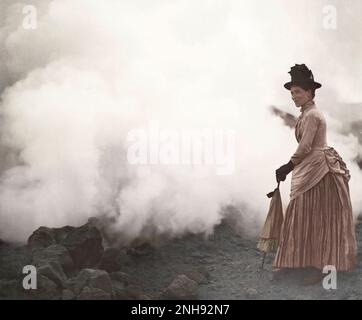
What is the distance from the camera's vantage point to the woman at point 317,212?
6070 mm

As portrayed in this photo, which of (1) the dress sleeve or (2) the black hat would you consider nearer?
(1) the dress sleeve

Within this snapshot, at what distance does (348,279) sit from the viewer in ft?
20.1

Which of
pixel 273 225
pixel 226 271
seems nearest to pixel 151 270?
pixel 226 271

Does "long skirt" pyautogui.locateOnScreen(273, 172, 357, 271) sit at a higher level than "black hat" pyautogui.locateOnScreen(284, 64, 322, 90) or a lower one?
lower

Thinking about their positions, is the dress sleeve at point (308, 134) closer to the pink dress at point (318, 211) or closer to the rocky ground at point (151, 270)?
the pink dress at point (318, 211)

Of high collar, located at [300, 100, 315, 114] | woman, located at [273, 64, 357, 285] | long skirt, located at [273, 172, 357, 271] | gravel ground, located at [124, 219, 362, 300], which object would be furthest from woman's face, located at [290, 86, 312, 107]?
gravel ground, located at [124, 219, 362, 300]

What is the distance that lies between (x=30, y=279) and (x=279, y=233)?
277 centimetres

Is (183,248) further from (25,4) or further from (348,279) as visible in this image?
(25,4)

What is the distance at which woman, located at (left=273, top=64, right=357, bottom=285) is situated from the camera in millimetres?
6070

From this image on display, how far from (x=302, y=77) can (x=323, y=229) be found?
168 cm

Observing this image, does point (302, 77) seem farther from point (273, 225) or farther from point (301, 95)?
point (273, 225)

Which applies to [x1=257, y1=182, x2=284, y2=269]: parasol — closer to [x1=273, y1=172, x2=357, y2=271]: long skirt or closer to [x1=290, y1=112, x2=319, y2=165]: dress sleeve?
[x1=273, y1=172, x2=357, y2=271]: long skirt

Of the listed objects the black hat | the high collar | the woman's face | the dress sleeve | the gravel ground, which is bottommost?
the gravel ground

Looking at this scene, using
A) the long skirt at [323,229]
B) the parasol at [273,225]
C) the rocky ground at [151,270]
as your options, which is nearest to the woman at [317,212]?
the long skirt at [323,229]
